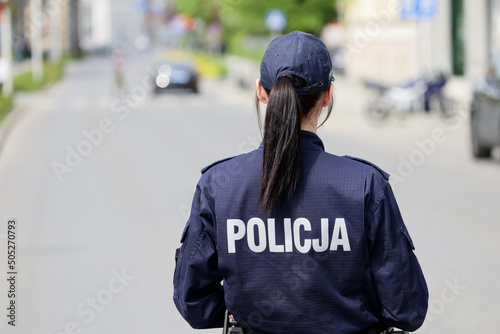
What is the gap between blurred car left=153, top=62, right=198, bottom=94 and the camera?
1486 inches

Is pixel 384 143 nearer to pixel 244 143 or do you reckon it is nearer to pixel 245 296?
pixel 244 143

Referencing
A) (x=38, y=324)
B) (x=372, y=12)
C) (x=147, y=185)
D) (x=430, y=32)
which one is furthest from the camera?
(x=372, y=12)

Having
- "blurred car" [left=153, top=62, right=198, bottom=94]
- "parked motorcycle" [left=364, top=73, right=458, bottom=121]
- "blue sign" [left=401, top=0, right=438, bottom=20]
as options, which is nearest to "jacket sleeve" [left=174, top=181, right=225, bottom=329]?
"blue sign" [left=401, top=0, right=438, bottom=20]

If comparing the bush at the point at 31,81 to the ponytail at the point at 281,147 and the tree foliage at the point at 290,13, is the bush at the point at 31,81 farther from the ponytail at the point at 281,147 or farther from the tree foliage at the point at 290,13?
the ponytail at the point at 281,147

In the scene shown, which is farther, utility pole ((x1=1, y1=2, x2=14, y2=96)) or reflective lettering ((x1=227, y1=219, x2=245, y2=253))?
utility pole ((x1=1, y1=2, x2=14, y2=96))

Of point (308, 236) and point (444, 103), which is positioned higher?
point (308, 236)

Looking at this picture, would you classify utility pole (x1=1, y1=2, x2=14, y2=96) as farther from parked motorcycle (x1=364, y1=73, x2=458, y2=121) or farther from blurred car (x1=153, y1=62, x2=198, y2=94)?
parked motorcycle (x1=364, y1=73, x2=458, y2=121)

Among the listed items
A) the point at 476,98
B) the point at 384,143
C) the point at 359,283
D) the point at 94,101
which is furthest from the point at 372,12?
the point at 359,283

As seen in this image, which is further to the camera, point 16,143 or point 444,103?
point 444,103

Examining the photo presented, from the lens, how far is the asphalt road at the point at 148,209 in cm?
665

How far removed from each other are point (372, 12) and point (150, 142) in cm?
2723

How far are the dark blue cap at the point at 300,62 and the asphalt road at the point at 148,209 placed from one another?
12.2ft

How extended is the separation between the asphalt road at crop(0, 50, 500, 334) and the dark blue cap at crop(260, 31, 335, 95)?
3.73 meters

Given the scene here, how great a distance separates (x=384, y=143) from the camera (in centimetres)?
1888
